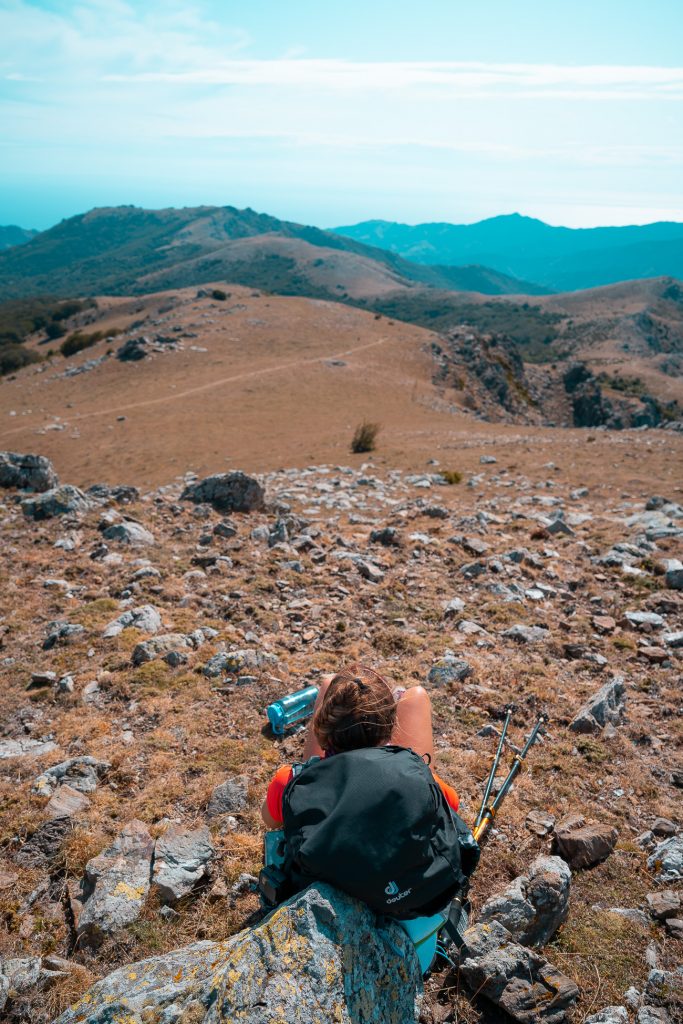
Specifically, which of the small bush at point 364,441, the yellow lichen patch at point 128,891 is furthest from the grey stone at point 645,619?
the small bush at point 364,441

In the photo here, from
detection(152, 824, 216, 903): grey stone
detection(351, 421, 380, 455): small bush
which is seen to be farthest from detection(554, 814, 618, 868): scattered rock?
detection(351, 421, 380, 455): small bush

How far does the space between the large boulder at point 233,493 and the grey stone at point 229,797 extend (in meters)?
10.0

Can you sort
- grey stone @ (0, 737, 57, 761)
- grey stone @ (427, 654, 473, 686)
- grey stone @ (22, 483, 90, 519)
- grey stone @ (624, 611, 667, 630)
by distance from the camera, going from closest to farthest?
grey stone @ (0, 737, 57, 761) < grey stone @ (427, 654, 473, 686) < grey stone @ (624, 611, 667, 630) < grey stone @ (22, 483, 90, 519)

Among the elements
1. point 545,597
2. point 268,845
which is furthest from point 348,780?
point 545,597

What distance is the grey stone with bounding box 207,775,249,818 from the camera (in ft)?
17.9

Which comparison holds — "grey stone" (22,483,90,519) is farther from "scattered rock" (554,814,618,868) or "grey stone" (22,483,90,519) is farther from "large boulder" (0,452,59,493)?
"scattered rock" (554,814,618,868)

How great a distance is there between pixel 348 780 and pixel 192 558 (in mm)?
9160

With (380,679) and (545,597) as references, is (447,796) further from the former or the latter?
(545,597)

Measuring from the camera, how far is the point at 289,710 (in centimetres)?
669

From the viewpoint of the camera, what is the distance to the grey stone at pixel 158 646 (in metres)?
7.86

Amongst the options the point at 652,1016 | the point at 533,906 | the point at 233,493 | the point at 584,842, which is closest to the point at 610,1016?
the point at 652,1016

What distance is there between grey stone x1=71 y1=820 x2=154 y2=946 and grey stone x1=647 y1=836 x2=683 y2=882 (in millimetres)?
4373

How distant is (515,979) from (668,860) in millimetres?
1934

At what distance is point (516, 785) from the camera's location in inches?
231
